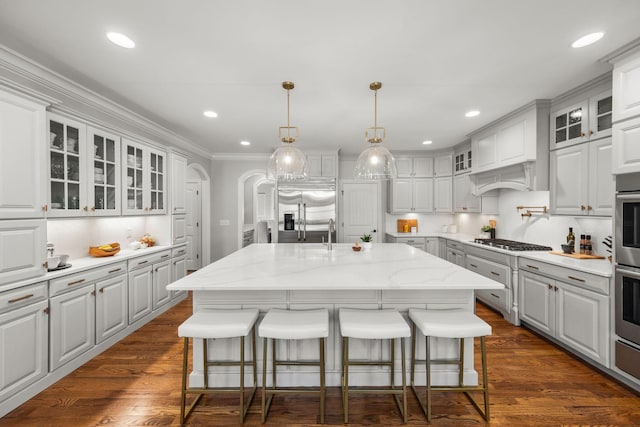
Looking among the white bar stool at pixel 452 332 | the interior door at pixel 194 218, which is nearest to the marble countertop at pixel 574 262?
the white bar stool at pixel 452 332

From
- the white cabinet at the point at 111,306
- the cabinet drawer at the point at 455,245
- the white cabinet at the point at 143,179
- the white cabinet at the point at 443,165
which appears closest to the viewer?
the white cabinet at the point at 111,306

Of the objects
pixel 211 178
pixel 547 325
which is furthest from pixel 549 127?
pixel 211 178

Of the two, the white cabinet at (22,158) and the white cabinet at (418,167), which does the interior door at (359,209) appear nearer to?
the white cabinet at (418,167)

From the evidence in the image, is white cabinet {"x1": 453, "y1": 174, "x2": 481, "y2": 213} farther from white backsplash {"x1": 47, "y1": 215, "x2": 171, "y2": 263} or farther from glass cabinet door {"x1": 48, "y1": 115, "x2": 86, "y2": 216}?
glass cabinet door {"x1": 48, "y1": 115, "x2": 86, "y2": 216}

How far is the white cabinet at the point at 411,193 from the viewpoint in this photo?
18.7ft

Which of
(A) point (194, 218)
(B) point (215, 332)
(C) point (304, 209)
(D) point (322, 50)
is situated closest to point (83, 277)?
(B) point (215, 332)

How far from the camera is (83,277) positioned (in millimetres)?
2523

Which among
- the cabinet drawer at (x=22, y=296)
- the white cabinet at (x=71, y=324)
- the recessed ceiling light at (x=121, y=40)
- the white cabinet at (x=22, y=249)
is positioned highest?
the recessed ceiling light at (x=121, y=40)

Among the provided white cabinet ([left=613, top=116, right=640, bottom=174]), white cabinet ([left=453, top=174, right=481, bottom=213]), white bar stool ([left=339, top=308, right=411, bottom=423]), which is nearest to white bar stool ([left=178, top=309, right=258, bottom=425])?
white bar stool ([left=339, top=308, right=411, bottom=423])

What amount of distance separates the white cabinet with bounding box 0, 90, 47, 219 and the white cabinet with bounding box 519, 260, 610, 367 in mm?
4383

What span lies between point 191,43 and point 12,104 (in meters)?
1.27

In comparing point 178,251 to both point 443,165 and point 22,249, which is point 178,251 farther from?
point 443,165

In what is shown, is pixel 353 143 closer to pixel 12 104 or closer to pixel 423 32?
pixel 423 32

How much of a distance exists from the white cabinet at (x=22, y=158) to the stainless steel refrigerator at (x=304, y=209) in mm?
3447
